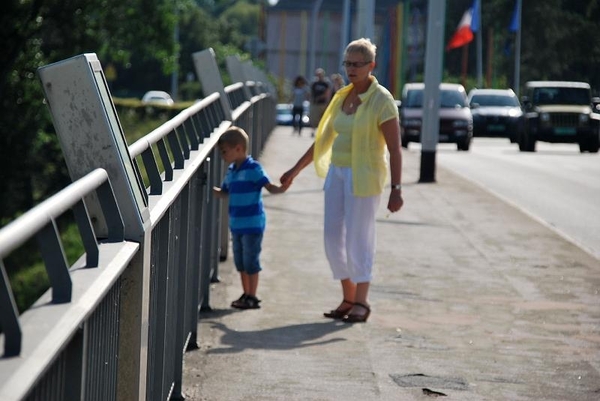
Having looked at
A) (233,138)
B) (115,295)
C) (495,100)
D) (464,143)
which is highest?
(115,295)

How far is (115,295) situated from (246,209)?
5.28 m

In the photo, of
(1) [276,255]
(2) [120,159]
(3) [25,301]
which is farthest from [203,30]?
(2) [120,159]

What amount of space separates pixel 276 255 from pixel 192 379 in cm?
499

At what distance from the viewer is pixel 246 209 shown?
30.3ft

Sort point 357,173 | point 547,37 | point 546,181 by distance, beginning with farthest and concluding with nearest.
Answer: point 547,37
point 546,181
point 357,173

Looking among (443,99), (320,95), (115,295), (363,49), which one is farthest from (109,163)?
(443,99)

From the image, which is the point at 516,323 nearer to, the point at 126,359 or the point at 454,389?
the point at 454,389

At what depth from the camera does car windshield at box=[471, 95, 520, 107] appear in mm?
47000

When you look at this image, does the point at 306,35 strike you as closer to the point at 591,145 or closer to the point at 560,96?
the point at 560,96

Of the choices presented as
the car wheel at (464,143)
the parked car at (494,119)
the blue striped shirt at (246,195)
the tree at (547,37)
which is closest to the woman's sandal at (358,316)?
the blue striped shirt at (246,195)

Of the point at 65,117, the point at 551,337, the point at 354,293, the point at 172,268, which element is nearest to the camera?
the point at 65,117

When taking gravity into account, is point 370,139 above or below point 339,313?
above

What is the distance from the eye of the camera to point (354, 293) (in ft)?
30.2

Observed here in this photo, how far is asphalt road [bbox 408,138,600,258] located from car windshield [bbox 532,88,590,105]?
1.28m
